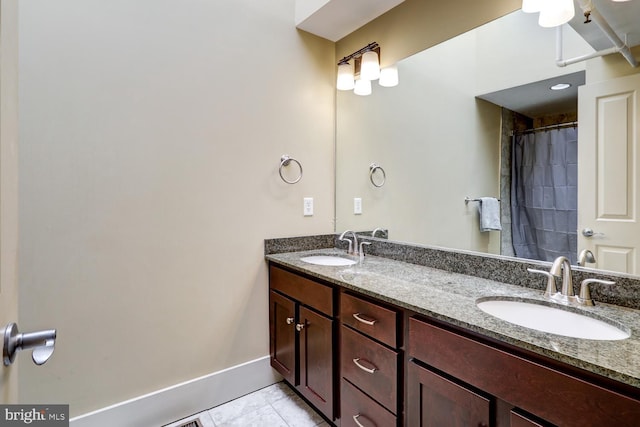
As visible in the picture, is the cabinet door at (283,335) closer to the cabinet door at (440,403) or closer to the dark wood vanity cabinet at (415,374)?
the dark wood vanity cabinet at (415,374)

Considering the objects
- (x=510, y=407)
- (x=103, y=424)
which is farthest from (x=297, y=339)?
(x=510, y=407)

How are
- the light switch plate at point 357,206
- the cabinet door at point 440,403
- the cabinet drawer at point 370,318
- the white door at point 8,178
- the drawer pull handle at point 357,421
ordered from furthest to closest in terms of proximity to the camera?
1. the light switch plate at point 357,206
2. the drawer pull handle at point 357,421
3. the cabinet drawer at point 370,318
4. the cabinet door at point 440,403
5. the white door at point 8,178

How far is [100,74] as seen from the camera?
146cm

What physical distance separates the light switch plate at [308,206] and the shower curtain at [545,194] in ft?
3.91

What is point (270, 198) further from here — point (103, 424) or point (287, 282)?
point (103, 424)

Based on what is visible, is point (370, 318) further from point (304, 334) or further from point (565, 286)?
point (565, 286)

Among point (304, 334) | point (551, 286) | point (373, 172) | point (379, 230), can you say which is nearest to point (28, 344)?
point (304, 334)

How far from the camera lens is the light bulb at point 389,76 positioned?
1.99m

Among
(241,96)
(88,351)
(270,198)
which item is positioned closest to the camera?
(88,351)

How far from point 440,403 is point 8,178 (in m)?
1.24

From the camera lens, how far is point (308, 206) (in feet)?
7.08

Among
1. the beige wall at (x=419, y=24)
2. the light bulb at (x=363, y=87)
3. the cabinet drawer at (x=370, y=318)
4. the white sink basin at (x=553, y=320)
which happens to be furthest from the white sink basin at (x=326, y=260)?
the beige wall at (x=419, y=24)

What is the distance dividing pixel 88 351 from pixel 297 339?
3.23 feet

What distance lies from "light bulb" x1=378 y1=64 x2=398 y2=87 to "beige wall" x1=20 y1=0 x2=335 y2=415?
49 centimetres
